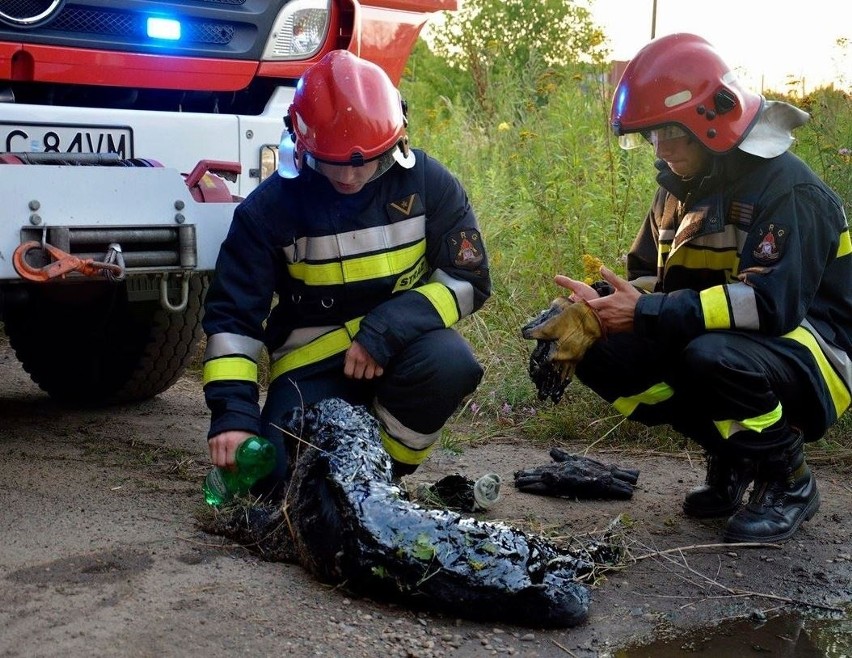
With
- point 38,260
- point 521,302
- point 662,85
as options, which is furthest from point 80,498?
point 521,302

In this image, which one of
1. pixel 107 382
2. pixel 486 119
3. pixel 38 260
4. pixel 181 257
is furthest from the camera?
pixel 486 119

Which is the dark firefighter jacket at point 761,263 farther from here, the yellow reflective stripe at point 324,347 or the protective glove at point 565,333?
the yellow reflective stripe at point 324,347

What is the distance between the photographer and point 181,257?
10.8 feet

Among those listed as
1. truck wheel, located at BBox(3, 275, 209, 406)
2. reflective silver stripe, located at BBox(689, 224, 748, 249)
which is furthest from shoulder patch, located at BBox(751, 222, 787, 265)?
truck wheel, located at BBox(3, 275, 209, 406)

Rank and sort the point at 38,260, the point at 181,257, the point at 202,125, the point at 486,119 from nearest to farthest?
1. the point at 38,260
2. the point at 181,257
3. the point at 202,125
4. the point at 486,119

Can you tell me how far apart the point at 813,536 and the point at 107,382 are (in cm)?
282

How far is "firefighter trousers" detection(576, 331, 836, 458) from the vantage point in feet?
10.4

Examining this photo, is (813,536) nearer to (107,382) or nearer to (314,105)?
(314,105)

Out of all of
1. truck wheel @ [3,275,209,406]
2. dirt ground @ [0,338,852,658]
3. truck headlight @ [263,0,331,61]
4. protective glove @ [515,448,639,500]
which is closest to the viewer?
dirt ground @ [0,338,852,658]

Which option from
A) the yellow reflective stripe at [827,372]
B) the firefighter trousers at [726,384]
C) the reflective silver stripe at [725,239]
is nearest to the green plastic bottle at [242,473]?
the firefighter trousers at [726,384]

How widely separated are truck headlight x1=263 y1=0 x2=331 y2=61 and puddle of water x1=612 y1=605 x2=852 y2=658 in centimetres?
233

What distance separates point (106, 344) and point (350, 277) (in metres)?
1.62

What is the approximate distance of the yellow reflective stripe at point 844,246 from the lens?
10.8 feet

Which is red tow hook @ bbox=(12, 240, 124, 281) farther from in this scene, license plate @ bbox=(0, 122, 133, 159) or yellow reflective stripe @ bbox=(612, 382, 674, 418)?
yellow reflective stripe @ bbox=(612, 382, 674, 418)
